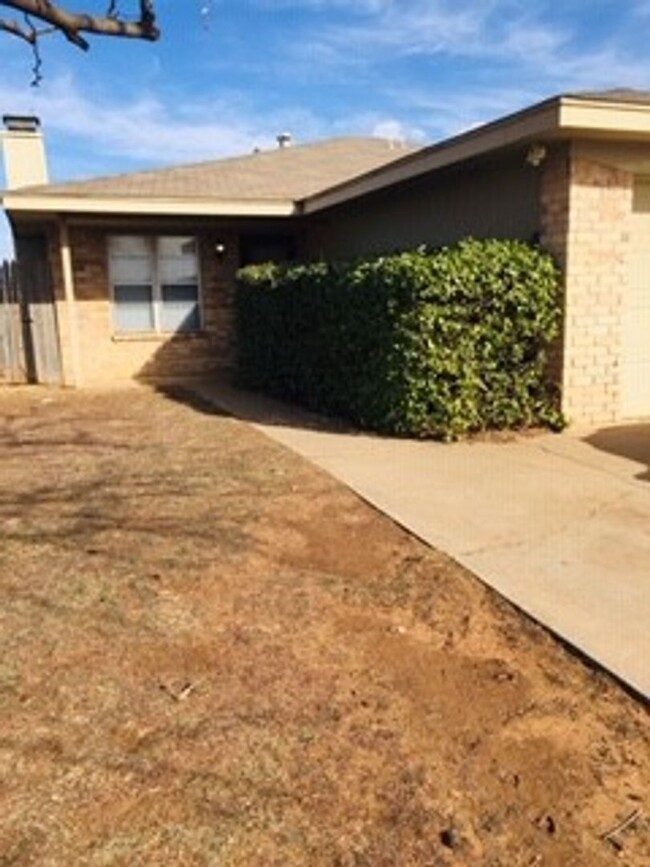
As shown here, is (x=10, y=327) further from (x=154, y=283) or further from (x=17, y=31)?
Answer: (x=17, y=31)

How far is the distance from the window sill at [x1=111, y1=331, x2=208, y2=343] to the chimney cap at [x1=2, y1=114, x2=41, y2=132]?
403cm

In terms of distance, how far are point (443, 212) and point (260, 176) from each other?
5.85 metres

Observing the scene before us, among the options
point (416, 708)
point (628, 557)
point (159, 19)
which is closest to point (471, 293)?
point (628, 557)

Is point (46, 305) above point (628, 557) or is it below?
above

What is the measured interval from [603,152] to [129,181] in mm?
8613

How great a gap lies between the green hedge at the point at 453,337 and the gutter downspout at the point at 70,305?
232 inches

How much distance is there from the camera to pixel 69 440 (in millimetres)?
8438

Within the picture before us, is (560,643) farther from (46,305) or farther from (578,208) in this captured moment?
(46,305)

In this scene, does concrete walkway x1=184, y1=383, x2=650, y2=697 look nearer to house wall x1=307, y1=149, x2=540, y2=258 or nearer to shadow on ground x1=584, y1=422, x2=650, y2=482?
shadow on ground x1=584, y1=422, x2=650, y2=482

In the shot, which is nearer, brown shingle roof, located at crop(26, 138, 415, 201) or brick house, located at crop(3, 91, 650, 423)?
brick house, located at crop(3, 91, 650, 423)

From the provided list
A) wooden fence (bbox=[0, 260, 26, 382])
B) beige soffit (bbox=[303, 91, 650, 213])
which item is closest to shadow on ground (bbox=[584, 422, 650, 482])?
beige soffit (bbox=[303, 91, 650, 213])

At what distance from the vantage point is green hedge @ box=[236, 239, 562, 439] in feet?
23.9

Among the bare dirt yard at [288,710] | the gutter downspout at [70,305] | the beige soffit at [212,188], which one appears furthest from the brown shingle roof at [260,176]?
the bare dirt yard at [288,710]

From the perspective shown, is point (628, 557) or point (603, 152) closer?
point (628, 557)
